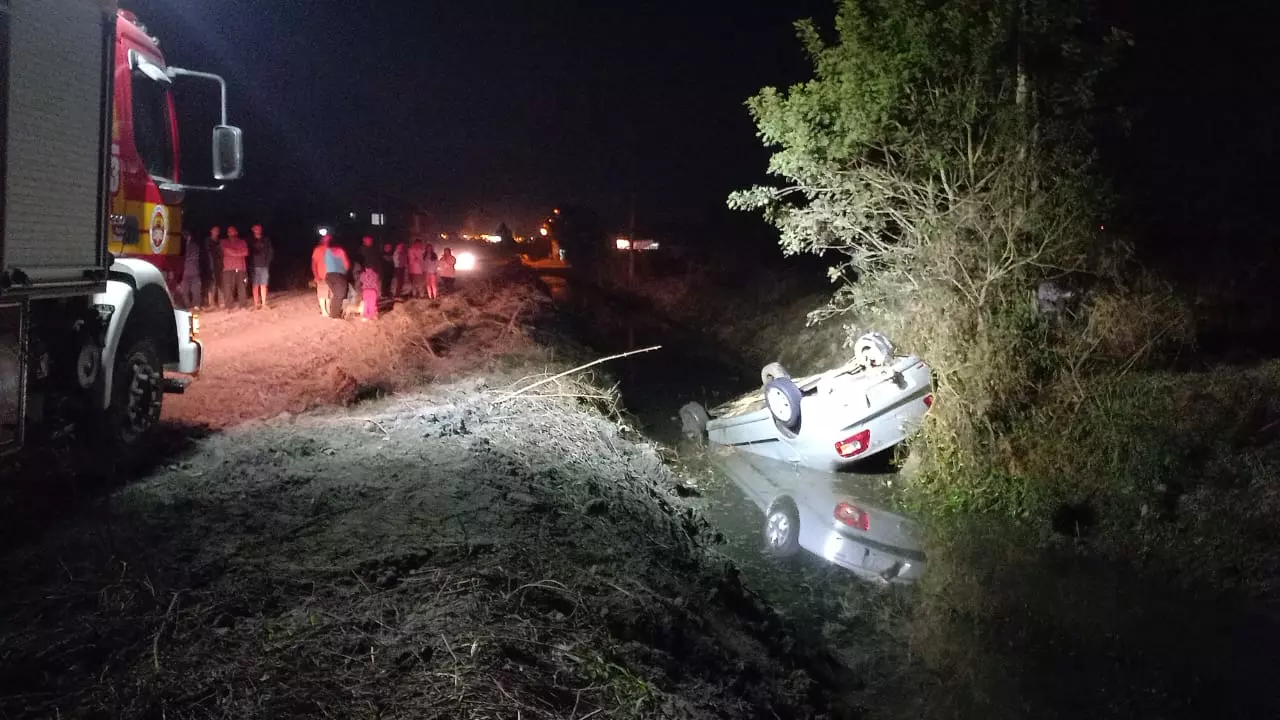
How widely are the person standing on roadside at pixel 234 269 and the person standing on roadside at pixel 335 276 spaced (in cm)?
185

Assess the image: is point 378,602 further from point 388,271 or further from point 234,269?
point 388,271

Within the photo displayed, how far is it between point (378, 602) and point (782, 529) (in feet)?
18.1

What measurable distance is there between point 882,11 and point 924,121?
1414 millimetres

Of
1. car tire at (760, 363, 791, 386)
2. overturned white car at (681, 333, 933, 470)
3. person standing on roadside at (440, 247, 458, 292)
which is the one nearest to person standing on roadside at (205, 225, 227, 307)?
person standing on roadside at (440, 247, 458, 292)

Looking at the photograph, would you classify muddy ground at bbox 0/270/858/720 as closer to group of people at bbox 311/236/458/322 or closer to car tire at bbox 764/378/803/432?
car tire at bbox 764/378/803/432

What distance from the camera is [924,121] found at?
956cm

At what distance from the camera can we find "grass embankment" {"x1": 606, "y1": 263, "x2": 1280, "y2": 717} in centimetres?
560

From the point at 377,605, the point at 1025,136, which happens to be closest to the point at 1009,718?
the point at 377,605

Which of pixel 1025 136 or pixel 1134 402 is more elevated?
pixel 1025 136

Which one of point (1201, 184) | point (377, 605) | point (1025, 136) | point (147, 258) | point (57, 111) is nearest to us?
point (377, 605)

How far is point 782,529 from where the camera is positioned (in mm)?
9055

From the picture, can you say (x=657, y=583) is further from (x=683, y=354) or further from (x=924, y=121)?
Answer: (x=683, y=354)

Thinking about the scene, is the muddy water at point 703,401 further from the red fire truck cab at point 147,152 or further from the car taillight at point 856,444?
the red fire truck cab at point 147,152

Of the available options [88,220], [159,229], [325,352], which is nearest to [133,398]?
[159,229]
